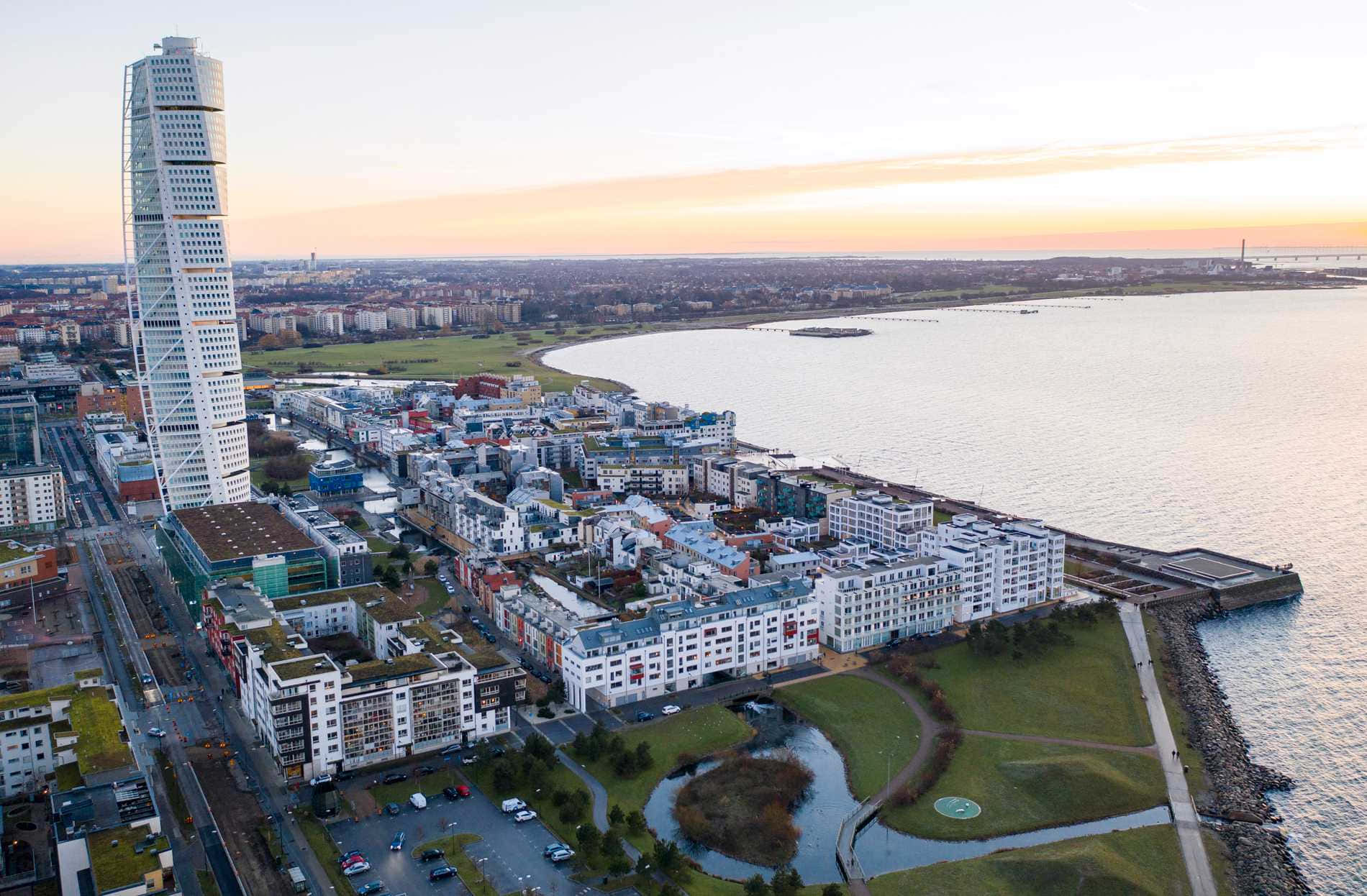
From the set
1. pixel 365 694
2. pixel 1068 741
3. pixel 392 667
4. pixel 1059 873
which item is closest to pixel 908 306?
pixel 1068 741

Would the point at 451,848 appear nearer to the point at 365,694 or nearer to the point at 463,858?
the point at 463,858

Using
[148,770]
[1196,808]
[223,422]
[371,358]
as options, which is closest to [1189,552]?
[1196,808]

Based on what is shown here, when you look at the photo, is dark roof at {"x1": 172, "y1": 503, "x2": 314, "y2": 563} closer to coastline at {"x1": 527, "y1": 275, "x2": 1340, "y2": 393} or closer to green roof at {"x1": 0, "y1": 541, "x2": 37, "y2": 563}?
green roof at {"x1": 0, "y1": 541, "x2": 37, "y2": 563}

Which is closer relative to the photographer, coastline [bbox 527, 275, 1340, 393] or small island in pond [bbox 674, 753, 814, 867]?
small island in pond [bbox 674, 753, 814, 867]

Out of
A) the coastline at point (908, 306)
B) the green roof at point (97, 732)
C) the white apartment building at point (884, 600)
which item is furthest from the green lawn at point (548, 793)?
the coastline at point (908, 306)

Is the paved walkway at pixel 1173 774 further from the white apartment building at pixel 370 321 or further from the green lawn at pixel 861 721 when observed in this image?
the white apartment building at pixel 370 321

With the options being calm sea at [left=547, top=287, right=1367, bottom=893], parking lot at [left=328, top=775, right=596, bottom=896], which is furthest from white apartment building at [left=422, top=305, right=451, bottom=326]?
parking lot at [left=328, top=775, right=596, bottom=896]

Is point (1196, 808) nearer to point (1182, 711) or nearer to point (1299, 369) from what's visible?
point (1182, 711)
